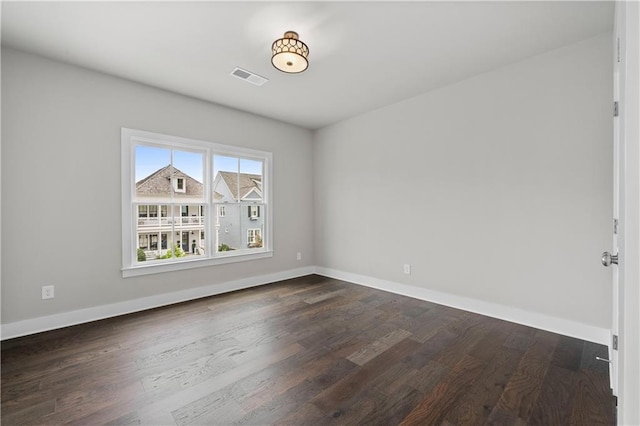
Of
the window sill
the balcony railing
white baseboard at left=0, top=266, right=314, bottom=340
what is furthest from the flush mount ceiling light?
white baseboard at left=0, top=266, right=314, bottom=340

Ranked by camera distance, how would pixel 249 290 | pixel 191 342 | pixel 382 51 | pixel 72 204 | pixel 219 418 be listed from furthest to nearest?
pixel 249 290
pixel 72 204
pixel 382 51
pixel 191 342
pixel 219 418

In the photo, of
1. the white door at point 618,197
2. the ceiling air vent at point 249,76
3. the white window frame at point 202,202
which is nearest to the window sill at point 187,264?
the white window frame at point 202,202

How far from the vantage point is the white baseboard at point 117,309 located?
267 cm

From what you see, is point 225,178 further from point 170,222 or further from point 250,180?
point 170,222

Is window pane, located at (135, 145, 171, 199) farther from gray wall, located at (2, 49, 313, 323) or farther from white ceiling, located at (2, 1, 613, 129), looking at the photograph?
white ceiling, located at (2, 1, 613, 129)

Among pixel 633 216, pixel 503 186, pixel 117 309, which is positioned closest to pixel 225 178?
pixel 117 309

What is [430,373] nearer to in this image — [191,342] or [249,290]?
[191,342]

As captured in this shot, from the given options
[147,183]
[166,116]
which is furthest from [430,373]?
[166,116]

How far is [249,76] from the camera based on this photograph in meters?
3.20

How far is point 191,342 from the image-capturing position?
8.34 feet

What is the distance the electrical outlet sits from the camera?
2783 millimetres

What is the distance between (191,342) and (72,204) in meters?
1.93

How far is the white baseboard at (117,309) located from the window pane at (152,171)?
126 cm

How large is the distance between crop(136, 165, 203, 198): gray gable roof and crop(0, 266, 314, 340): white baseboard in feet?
4.15
